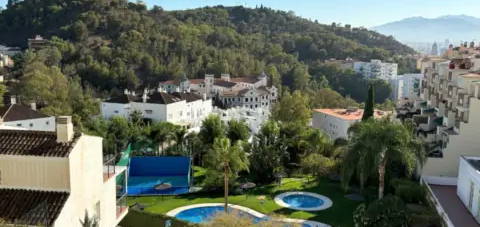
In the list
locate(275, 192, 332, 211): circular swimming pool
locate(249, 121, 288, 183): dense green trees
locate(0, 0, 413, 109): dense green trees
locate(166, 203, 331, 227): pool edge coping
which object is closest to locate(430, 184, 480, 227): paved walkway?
locate(166, 203, 331, 227): pool edge coping

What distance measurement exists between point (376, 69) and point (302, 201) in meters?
98.4

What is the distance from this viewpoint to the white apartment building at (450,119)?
27953 millimetres

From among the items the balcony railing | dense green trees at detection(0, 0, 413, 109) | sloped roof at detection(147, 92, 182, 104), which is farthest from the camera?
dense green trees at detection(0, 0, 413, 109)

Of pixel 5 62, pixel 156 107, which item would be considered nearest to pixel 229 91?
pixel 156 107

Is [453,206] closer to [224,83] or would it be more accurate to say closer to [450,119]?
[450,119]

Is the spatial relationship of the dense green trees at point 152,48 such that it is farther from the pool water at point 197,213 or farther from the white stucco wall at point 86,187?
the white stucco wall at point 86,187

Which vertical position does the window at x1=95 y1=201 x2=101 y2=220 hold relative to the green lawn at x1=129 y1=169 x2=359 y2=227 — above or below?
above

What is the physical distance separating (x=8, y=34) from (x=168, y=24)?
145ft

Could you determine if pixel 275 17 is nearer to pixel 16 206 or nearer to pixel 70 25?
pixel 70 25

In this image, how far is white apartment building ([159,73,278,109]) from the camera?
83.4m

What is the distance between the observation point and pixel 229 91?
8544cm

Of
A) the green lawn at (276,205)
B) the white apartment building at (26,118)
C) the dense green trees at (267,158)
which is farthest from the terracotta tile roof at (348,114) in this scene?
the white apartment building at (26,118)

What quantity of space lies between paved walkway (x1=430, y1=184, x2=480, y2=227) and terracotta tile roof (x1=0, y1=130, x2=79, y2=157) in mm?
16350

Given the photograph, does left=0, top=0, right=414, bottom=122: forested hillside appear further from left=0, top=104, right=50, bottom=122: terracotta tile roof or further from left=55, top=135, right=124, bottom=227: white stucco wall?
left=55, top=135, right=124, bottom=227: white stucco wall
